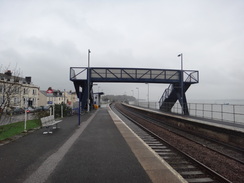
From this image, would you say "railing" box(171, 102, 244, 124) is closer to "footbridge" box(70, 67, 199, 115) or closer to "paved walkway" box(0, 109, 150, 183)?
"footbridge" box(70, 67, 199, 115)

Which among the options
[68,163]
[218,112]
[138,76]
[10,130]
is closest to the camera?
[68,163]

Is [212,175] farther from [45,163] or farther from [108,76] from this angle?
[108,76]

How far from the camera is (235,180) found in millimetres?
4980

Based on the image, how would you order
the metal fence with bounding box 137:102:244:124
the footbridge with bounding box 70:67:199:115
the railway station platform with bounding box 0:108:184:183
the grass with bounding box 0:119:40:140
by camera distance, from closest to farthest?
the railway station platform with bounding box 0:108:184:183, the grass with bounding box 0:119:40:140, the metal fence with bounding box 137:102:244:124, the footbridge with bounding box 70:67:199:115

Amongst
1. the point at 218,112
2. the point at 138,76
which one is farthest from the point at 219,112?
the point at 138,76

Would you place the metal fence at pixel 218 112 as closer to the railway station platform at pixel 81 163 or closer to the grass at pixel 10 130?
the railway station platform at pixel 81 163

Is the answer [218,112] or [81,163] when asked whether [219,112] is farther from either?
[81,163]

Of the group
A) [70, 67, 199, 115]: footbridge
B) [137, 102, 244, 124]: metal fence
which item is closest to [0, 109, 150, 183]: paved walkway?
[137, 102, 244, 124]: metal fence

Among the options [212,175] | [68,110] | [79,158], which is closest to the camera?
[212,175]

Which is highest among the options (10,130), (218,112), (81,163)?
(218,112)

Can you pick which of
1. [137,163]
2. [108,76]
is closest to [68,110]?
[108,76]

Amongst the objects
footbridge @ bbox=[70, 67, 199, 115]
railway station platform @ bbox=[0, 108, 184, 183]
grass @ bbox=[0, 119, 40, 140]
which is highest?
footbridge @ bbox=[70, 67, 199, 115]

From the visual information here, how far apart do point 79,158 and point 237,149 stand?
7397mm

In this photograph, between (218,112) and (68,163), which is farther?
(218,112)
